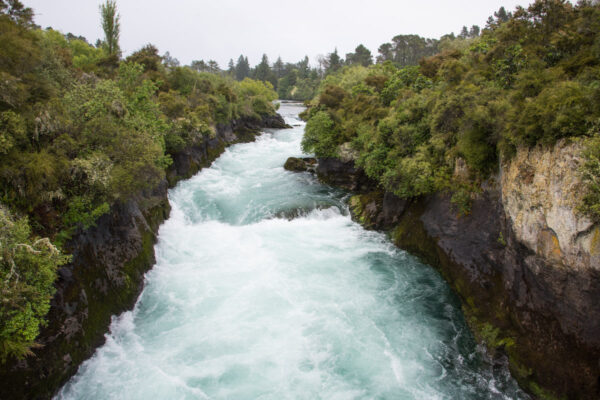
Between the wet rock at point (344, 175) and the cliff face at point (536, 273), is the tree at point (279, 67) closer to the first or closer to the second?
the wet rock at point (344, 175)

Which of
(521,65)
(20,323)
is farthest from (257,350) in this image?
(521,65)

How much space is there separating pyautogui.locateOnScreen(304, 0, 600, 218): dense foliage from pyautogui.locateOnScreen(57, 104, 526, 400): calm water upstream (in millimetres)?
4334

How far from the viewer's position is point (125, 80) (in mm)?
22422

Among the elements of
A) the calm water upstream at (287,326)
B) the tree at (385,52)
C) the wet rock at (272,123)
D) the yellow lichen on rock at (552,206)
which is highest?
the tree at (385,52)

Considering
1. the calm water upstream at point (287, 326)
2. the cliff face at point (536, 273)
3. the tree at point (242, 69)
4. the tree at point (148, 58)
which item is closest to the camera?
the cliff face at point (536, 273)

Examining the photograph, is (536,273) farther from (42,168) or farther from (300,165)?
(300,165)

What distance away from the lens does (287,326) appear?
38.0 ft

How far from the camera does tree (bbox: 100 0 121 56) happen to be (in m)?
37.1

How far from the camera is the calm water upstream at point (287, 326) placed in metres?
9.39

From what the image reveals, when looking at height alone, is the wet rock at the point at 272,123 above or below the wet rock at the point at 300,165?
above

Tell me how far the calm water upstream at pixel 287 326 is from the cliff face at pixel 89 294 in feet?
1.78

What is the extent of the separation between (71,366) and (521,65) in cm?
1853

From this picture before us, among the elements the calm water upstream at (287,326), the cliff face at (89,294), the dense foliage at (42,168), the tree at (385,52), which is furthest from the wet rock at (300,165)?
the tree at (385,52)

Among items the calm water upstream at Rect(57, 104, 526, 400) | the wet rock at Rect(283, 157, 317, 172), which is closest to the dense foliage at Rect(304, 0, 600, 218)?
the calm water upstream at Rect(57, 104, 526, 400)
